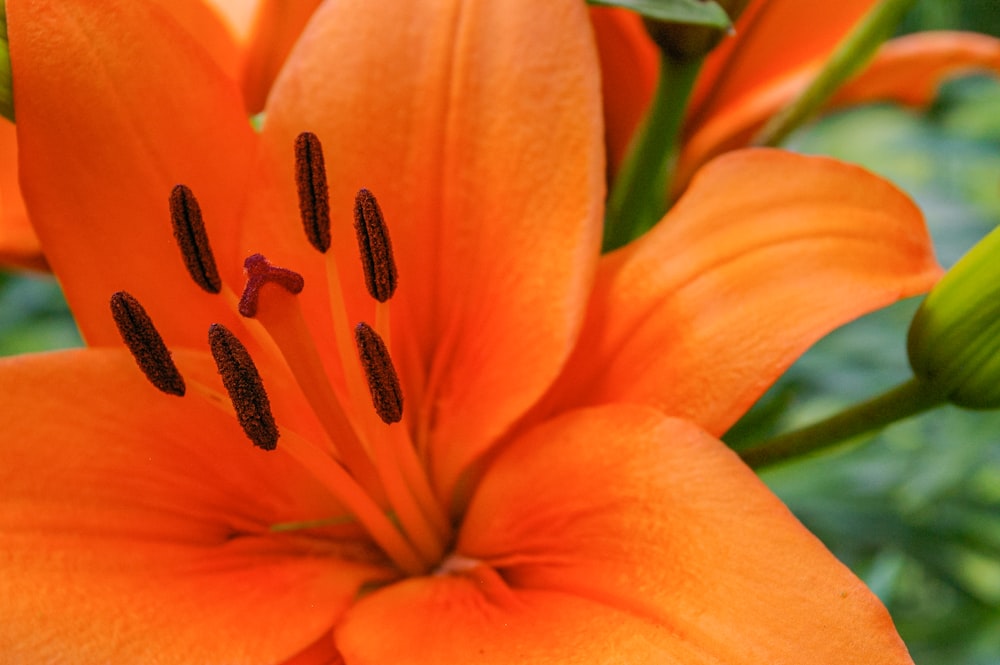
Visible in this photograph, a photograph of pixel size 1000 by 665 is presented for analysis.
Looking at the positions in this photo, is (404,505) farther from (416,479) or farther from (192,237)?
(192,237)

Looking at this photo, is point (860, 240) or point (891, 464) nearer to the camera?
point (860, 240)

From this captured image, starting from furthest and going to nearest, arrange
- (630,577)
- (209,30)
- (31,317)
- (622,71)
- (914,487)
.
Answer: (31,317) < (914,487) < (622,71) < (209,30) < (630,577)

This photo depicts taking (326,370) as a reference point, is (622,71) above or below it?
above

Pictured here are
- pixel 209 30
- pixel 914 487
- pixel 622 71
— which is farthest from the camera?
pixel 914 487

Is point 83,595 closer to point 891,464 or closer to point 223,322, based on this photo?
point 223,322

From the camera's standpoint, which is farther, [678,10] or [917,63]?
[917,63]

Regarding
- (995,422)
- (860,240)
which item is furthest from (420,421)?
(995,422)

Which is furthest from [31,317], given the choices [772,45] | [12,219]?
[772,45]

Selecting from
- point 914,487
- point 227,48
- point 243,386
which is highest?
point 227,48
